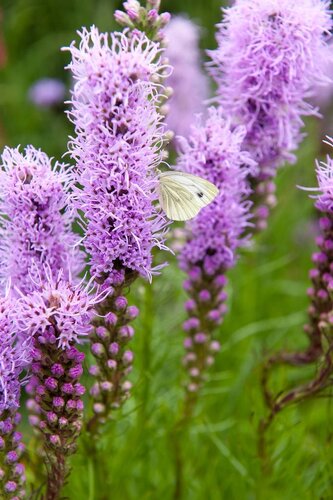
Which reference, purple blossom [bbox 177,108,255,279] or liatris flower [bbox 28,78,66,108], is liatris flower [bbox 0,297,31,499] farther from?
liatris flower [bbox 28,78,66,108]

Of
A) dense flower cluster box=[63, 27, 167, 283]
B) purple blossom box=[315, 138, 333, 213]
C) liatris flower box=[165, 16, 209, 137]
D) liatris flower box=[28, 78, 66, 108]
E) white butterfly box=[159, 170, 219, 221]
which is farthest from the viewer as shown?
liatris flower box=[28, 78, 66, 108]

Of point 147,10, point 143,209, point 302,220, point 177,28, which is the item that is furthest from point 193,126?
point 302,220

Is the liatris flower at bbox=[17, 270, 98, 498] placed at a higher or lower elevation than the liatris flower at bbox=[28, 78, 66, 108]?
lower

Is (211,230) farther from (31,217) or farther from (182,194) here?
(31,217)

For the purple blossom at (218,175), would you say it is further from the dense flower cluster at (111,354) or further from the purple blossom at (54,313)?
the purple blossom at (54,313)

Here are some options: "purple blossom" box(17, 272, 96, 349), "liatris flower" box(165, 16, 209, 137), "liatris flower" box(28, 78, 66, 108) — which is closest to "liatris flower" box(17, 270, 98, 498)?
"purple blossom" box(17, 272, 96, 349)
